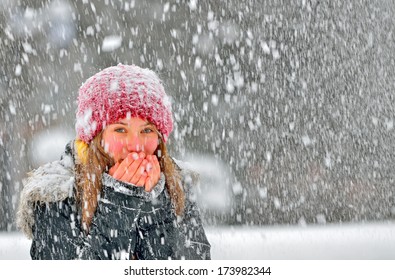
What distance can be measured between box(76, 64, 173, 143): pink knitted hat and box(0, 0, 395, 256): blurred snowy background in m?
2.14

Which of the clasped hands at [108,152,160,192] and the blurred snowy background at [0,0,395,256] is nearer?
the clasped hands at [108,152,160,192]

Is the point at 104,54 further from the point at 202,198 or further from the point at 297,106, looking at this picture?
the point at 297,106

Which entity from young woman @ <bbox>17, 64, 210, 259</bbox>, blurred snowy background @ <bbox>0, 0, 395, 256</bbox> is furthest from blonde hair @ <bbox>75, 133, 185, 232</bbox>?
blurred snowy background @ <bbox>0, 0, 395, 256</bbox>

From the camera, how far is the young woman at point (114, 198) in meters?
1.06

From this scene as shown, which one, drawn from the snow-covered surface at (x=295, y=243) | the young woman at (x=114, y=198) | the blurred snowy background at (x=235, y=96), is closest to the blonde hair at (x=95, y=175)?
the young woman at (x=114, y=198)

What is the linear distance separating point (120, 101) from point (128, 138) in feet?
0.60

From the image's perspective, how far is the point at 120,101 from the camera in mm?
1249

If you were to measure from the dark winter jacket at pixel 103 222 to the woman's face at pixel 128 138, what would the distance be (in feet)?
0.20

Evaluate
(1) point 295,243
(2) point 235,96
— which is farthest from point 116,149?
(2) point 235,96

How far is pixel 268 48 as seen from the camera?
3982 mm

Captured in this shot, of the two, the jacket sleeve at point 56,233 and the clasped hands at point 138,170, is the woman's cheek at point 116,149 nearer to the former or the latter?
the clasped hands at point 138,170

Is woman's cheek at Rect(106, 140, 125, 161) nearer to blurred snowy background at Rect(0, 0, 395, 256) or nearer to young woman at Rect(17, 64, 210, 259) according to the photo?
young woman at Rect(17, 64, 210, 259)

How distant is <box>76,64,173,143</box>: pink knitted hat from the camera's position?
1199mm
